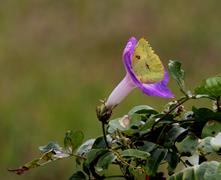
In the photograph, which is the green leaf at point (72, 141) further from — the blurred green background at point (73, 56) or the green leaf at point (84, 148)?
the blurred green background at point (73, 56)

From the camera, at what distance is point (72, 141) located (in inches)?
35.8

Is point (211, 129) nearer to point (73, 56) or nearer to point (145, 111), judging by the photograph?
point (145, 111)

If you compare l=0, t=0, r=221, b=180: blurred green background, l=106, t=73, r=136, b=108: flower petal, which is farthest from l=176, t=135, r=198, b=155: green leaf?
l=0, t=0, r=221, b=180: blurred green background

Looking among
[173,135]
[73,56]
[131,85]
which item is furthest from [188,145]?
[73,56]

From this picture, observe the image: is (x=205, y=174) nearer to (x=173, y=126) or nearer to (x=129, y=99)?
(x=173, y=126)

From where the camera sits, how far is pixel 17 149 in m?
3.18

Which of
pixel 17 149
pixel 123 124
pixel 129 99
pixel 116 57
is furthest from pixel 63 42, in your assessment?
pixel 123 124

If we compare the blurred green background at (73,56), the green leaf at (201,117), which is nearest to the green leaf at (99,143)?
the green leaf at (201,117)

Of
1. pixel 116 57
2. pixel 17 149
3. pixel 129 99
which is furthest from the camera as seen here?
pixel 116 57

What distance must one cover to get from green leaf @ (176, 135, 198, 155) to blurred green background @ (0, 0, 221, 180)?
86.0 inches

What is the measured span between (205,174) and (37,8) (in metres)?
3.98

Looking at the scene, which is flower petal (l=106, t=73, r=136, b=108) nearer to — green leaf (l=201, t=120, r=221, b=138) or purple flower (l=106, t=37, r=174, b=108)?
purple flower (l=106, t=37, r=174, b=108)

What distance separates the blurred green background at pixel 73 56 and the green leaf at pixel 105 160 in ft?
7.02

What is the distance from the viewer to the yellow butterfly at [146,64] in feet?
2.90
